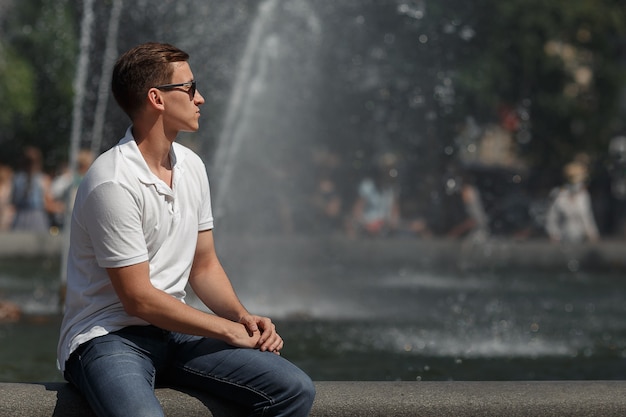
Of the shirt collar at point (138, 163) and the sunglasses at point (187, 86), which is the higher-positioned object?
the sunglasses at point (187, 86)

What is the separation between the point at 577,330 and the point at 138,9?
19.0ft

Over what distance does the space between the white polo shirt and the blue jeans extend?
60 mm

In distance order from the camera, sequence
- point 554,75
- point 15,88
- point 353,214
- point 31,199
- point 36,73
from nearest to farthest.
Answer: point 31,199 < point 353,214 < point 554,75 < point 15,88 < point 36,73

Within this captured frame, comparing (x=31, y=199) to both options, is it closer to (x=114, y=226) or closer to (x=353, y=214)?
(x=353, y=214)

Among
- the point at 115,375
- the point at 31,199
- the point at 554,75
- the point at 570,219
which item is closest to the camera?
the point at 115,375

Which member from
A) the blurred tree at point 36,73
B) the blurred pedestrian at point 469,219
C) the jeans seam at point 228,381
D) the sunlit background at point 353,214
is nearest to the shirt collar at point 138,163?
Answer: the jeans seam at point 228,381

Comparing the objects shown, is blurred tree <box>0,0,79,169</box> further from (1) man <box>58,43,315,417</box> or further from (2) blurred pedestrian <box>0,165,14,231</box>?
(1) man <box>58,43,315,417</box>

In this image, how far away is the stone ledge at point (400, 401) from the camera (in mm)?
3369

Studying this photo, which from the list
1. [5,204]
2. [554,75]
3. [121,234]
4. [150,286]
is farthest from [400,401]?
[554,75]

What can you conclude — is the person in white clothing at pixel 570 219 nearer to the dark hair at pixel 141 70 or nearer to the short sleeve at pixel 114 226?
the dark hair at pixel 141 70

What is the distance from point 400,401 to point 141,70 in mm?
1199

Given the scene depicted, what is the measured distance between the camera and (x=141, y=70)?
11.3ft

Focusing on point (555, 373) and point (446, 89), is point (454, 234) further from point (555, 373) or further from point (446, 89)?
point (555, 373)

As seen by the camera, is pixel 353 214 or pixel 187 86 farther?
pixel 353 214
